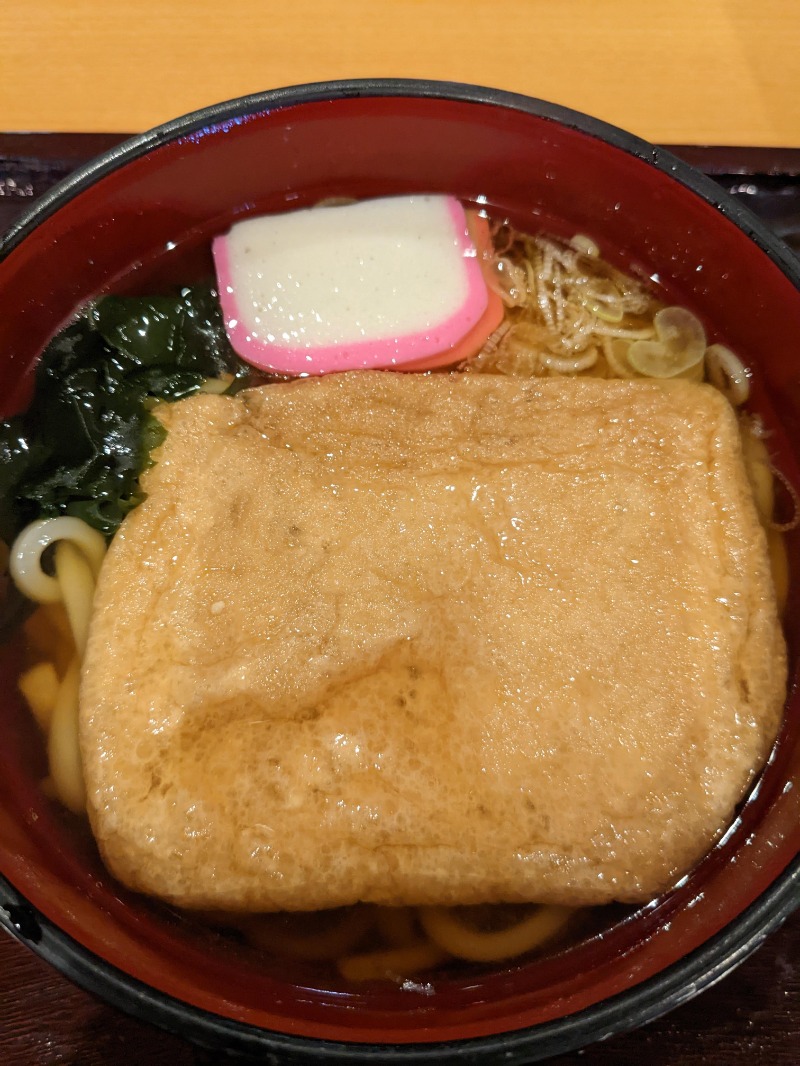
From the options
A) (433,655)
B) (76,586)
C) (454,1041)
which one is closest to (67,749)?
(76,586)

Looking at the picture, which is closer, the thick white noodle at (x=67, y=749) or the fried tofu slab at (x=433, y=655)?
the fried tofu slab at (x=433, y=655)

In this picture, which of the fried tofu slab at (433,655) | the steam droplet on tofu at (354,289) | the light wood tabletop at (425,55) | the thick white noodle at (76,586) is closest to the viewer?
the fried tofu slab at (433,655)

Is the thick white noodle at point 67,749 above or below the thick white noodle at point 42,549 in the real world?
below

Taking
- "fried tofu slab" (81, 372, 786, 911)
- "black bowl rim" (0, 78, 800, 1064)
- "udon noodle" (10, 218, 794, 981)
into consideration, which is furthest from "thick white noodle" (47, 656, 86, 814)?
"black bowl rim" (0, 78, 800, 1064)

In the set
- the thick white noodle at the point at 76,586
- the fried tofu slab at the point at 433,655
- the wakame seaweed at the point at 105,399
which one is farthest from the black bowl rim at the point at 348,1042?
the wakame seaweed at the point at 105,399

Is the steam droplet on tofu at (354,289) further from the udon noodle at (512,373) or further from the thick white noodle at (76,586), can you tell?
the thick white noodle at (76,586)

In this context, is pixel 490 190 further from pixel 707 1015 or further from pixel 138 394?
pixel 707 1015

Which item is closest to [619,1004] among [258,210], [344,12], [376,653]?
[376,653]
